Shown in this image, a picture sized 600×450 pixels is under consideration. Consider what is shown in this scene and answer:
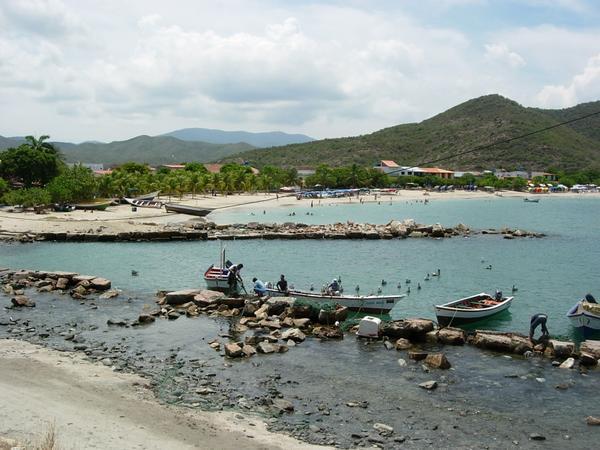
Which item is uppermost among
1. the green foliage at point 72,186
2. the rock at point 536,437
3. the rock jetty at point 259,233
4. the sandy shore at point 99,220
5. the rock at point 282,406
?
the green foliage at point 72,186

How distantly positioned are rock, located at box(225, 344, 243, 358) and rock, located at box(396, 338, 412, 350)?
248 inches

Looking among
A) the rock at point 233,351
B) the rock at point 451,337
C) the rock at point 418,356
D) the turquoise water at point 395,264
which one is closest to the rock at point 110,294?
the turquoise water at point 395,264

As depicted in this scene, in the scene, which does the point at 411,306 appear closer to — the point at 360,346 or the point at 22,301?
the point at 360,346

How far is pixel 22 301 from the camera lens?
2897cm

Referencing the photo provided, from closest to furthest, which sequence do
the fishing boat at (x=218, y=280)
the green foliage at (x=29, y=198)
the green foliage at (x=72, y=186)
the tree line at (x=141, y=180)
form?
the fishing boat at (x=218, y=280) < the green foliage at (x=29, y=198) < the green foliage at (x=72, y=186) < the tree line at (x=141, y=180)

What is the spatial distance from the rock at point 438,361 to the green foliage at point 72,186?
220 ft

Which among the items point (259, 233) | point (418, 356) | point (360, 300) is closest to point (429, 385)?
point (418, 356)

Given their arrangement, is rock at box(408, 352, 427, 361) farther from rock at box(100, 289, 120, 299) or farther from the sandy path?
rock at box(100, 289, 120, 299)

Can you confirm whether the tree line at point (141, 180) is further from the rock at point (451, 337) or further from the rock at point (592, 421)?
the rock at point (592, 421)

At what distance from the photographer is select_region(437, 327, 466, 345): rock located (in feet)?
77.4

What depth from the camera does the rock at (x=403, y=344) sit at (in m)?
22.7

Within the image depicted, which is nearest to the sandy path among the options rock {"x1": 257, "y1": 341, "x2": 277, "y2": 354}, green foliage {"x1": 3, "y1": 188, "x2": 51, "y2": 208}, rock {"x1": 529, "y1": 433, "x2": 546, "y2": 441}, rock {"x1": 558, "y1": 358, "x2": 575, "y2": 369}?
rock {"x1": 257, "y1": 341, "x2": 277, "y2": 354}

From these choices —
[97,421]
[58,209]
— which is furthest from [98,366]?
[58,209]

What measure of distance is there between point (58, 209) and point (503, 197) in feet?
370
